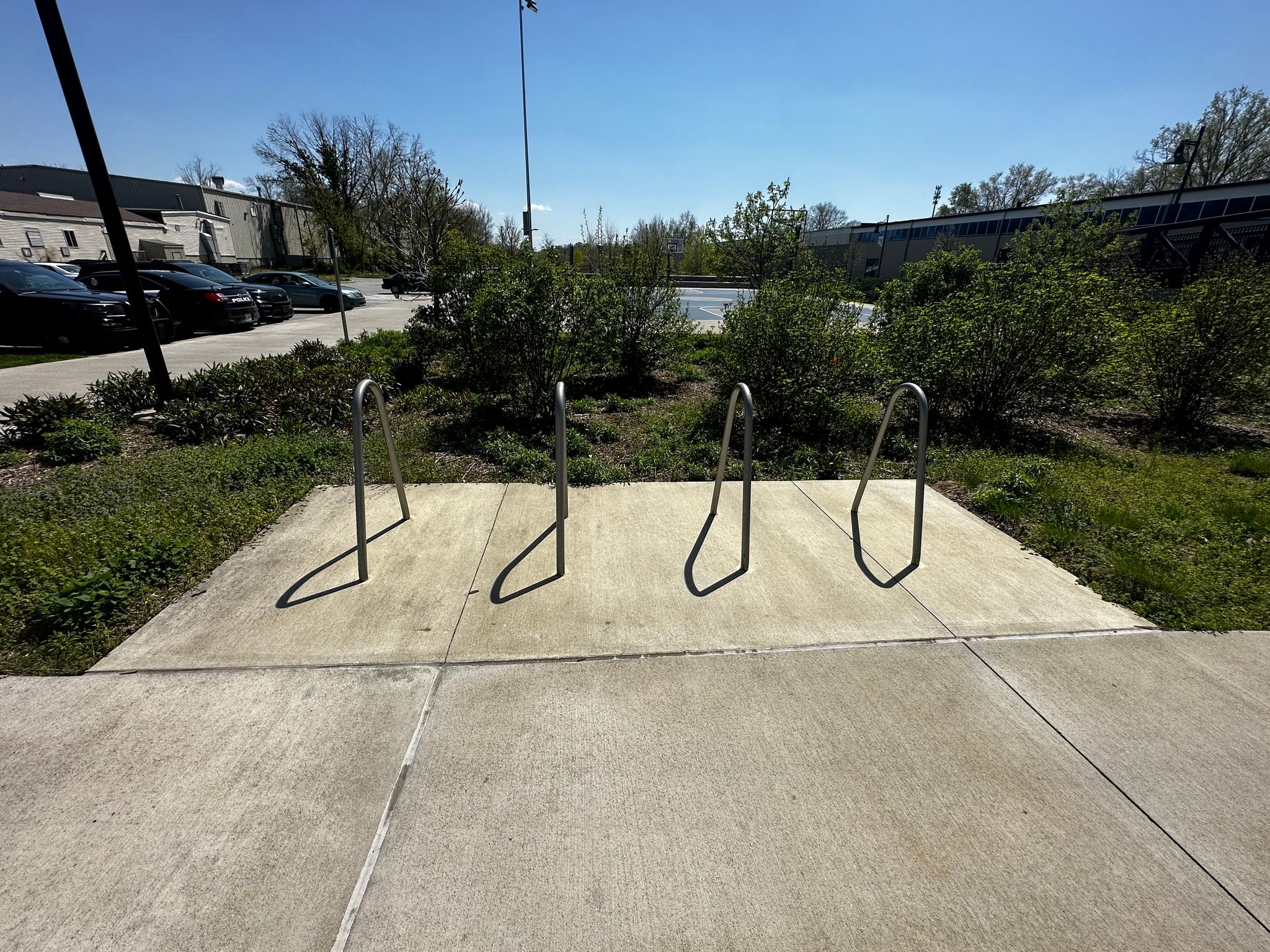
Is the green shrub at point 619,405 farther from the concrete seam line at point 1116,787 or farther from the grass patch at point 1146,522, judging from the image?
the concrete seam line at point 1116,787

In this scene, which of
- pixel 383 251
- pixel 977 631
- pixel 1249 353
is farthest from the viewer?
pixel 383 251

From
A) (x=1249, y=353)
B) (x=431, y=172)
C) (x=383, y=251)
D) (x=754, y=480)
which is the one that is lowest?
(x=754, y=480)

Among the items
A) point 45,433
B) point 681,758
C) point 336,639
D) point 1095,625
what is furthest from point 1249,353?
point 45,433

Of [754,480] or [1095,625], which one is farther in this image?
[754,480]

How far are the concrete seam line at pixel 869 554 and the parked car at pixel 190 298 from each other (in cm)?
1465

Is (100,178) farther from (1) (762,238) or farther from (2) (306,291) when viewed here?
(2) (306,291)

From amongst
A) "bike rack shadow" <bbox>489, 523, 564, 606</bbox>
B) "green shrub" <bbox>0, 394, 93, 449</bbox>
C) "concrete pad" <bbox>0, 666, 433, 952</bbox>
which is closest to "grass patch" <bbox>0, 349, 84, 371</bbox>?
"green shrub" <bbox>0, 394, 93, 449</bbox>

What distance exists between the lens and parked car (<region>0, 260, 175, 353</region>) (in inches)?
410

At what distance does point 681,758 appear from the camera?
222 cm

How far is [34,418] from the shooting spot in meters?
5.54

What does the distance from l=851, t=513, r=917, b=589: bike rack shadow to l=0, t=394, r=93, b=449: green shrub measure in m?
7.28

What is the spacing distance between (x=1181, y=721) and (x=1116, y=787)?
0.63 meters

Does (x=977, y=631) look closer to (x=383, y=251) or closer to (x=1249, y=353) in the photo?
(x=1249, y=353)

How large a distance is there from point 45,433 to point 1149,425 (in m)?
12.3
